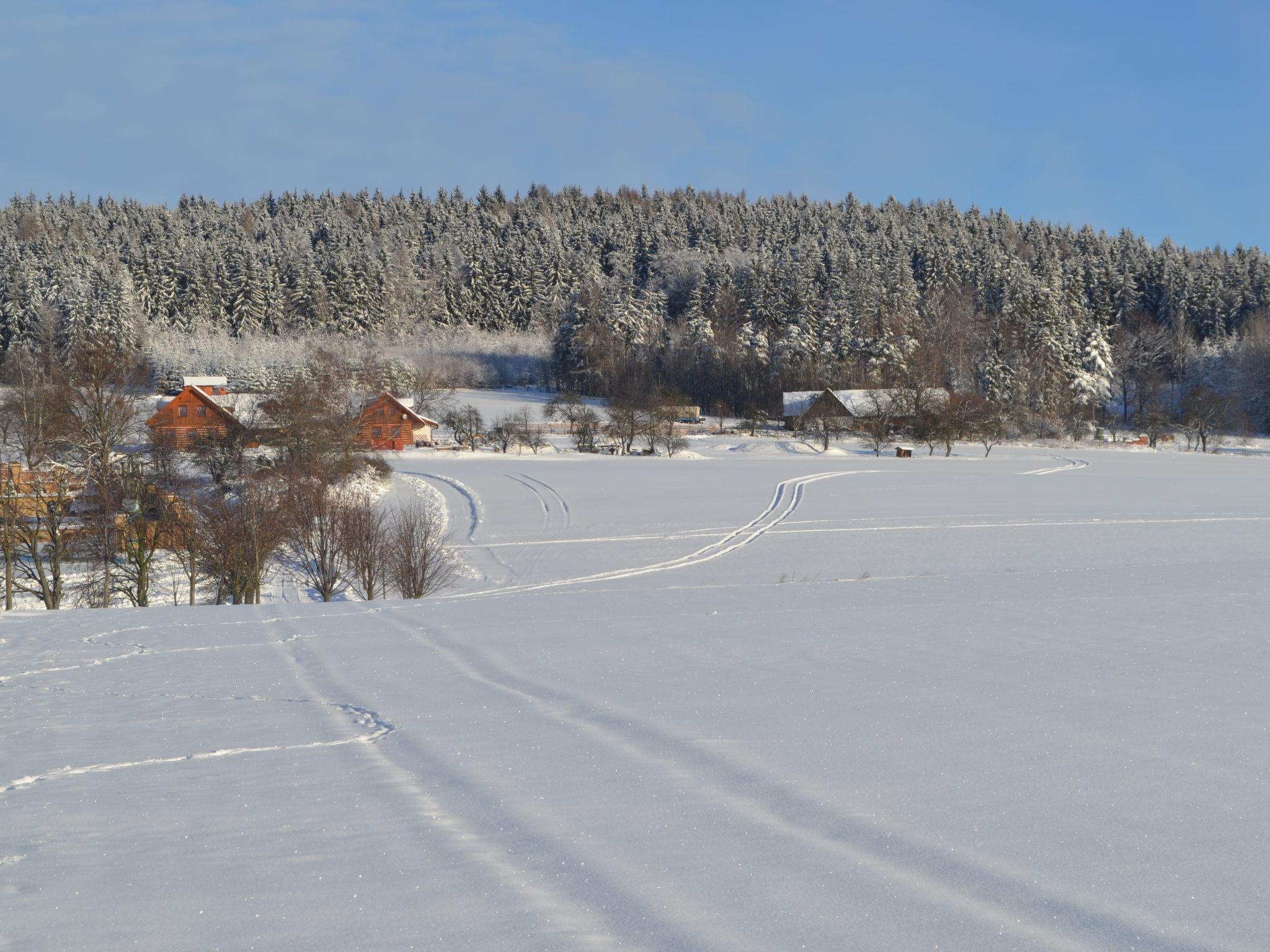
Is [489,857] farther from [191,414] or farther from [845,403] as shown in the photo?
[845,403]

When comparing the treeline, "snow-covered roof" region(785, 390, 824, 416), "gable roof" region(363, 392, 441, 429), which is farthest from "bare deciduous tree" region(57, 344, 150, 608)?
"snow-covered roof" region(785, 390, 824, 416)

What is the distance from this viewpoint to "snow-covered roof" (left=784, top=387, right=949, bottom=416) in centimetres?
7012

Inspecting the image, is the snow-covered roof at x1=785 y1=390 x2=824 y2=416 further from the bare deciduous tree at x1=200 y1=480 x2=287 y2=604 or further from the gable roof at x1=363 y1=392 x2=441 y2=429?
the bare deciduous tree at x1=200 y1=480 x2=287 y2=604

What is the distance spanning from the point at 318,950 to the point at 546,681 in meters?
4.95

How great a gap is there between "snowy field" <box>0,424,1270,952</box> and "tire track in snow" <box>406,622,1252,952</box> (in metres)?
0.02

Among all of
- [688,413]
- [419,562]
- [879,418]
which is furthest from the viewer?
[688,413]

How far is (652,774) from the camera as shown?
20.0 ft

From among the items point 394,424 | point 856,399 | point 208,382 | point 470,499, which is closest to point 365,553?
point 470,499

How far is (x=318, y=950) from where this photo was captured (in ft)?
13.2

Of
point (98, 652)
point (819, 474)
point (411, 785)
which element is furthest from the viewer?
point (819, 474)

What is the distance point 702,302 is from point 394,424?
50.8m

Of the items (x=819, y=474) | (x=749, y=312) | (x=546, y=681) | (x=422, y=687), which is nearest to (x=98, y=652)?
(x=422, y=687)

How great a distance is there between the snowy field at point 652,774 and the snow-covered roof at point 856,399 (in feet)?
188

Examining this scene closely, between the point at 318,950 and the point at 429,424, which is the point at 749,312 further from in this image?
the point at 318,950
